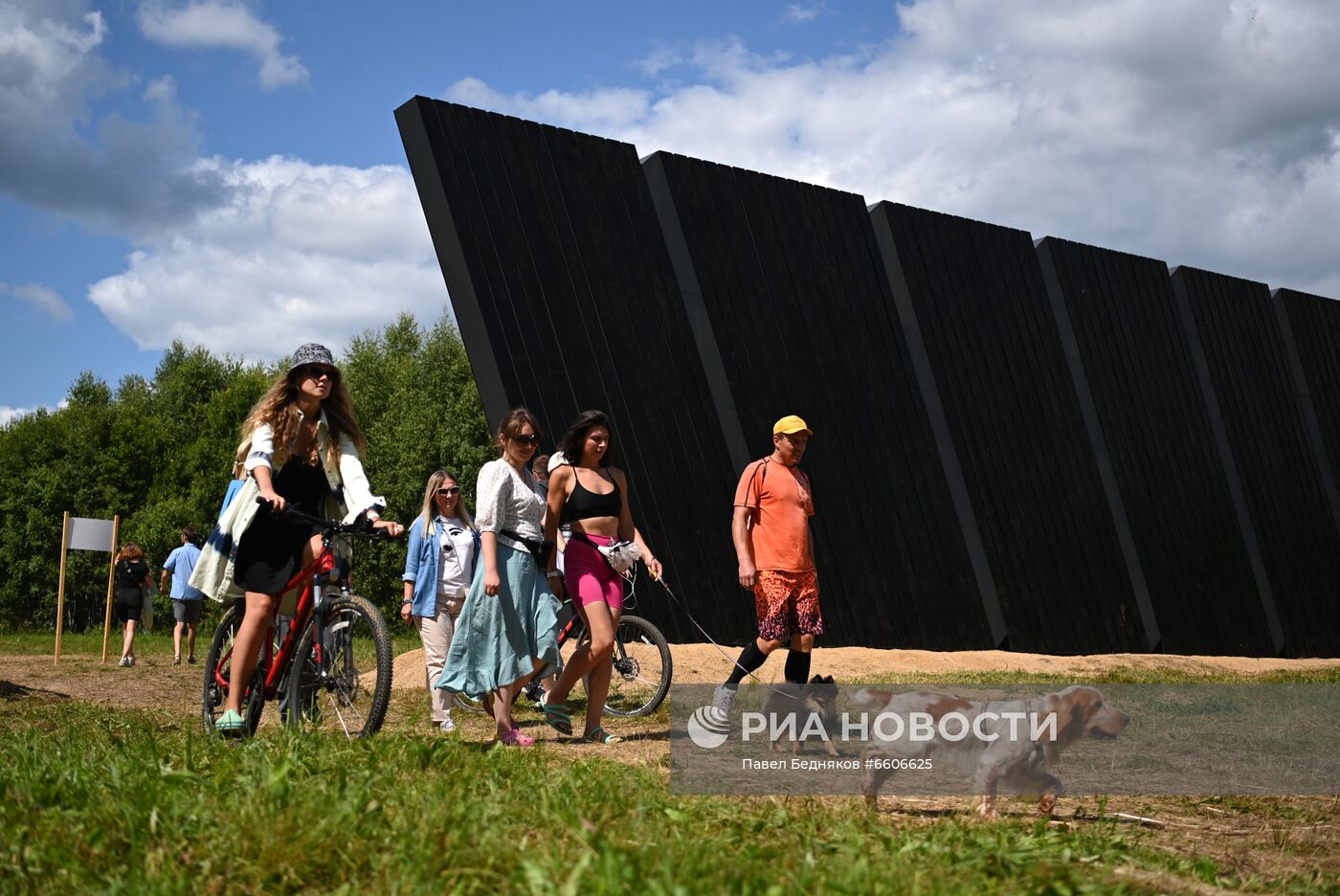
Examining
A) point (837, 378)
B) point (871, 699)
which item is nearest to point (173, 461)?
point (837, 378)

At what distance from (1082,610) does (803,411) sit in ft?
15.9

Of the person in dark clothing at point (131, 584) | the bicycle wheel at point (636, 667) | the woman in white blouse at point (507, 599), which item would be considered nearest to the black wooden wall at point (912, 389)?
the bicycle wheel at point (636, 667)

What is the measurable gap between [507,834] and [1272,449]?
1731 cm

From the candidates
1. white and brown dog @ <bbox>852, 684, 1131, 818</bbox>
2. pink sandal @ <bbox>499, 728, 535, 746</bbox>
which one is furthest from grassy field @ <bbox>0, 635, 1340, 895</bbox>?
pink sandal @ <bbox>499, 728, 535, 746</bbox>

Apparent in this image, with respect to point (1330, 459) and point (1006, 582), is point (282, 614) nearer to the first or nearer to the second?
point (1006, 582)

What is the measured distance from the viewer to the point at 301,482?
15.9 feet

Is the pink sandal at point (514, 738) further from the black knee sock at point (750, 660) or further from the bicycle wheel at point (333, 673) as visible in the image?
the black knee sock at point (750, 660)

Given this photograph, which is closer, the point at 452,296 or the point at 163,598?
the point at 452,296

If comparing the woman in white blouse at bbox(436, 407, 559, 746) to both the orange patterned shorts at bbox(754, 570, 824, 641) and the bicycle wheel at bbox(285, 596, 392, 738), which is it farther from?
the orange patterned shorts at bbox(754, 570, 824, 641)

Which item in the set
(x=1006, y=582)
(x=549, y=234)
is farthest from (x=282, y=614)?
(x=1006, y=582)

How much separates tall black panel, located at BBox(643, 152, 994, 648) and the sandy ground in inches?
23.6

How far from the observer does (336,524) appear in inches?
182

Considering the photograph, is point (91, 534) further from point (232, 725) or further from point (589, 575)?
point (232, 725)

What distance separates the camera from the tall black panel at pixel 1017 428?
1372 cm
